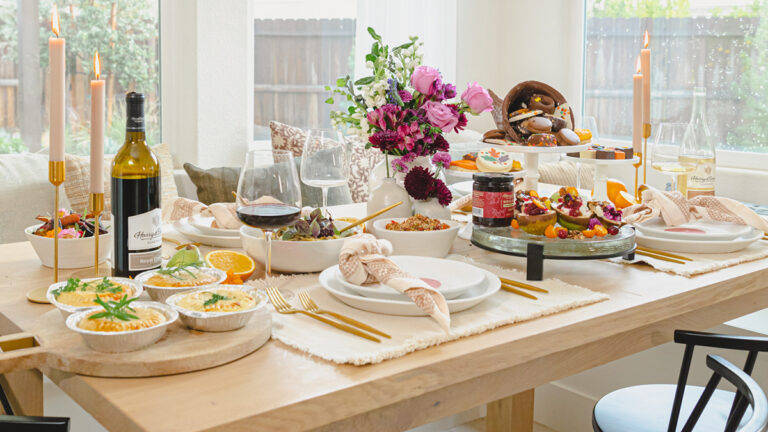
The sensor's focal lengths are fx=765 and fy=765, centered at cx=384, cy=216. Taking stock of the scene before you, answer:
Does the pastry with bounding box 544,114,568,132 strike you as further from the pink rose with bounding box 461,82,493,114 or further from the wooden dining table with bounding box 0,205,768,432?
the wooden dining table with bounding box 0,205,768,432

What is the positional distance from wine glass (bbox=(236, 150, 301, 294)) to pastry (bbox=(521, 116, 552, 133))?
0.75 metres

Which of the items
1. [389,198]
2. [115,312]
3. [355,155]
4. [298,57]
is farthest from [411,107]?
[298,57]

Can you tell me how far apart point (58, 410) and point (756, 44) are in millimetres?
3141

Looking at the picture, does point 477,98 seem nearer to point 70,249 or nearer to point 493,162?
point 70,249

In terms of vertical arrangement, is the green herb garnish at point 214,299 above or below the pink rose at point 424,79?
below

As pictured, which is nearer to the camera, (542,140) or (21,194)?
(542,140)

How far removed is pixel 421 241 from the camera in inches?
57.3

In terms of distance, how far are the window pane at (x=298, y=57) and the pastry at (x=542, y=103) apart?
2438 millimetres

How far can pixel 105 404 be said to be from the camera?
831 millimetres

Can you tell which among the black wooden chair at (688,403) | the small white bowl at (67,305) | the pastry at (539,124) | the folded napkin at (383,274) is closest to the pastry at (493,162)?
the pastry at (539,124)

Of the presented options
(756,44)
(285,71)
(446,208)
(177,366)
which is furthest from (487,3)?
(177,366)

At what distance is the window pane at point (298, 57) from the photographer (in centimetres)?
405

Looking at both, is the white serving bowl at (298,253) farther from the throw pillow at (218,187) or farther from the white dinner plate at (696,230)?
the throw pillow at (218,187)

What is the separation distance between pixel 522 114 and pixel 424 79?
0.32 m
